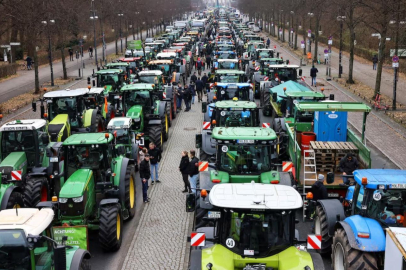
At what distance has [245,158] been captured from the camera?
14125 millimetres

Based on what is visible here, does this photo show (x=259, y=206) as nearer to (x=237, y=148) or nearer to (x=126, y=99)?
(x=237, y=148)

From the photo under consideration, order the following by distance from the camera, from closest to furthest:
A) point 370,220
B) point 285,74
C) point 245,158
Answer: point 370,220 < point 245,158 < point 285,74

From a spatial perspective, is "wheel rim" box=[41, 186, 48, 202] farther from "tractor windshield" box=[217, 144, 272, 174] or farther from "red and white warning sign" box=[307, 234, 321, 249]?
"red and white warning sign" box=[307, 234, 321, 249]

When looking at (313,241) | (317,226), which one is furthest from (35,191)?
(313,241)

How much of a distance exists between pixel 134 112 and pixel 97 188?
8.52m

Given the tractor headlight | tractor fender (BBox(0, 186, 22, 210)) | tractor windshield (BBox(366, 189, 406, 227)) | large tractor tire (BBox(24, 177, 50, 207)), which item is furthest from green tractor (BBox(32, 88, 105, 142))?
tractor windshield (BBox(366, 189, 406, 227))

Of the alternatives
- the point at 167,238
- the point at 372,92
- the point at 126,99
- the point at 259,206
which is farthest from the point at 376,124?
the point at 259,206

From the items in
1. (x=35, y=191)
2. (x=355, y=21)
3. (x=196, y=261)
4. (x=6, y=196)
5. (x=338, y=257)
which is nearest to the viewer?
(x=196, y=261)

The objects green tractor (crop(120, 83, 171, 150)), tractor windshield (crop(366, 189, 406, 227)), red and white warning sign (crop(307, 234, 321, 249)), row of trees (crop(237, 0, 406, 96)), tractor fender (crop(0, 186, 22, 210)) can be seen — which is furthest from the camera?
row of trees (crop(237, 0, 406, 96))

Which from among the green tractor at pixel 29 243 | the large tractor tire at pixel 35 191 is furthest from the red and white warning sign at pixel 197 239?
the large tractor tire at pixel 35 191

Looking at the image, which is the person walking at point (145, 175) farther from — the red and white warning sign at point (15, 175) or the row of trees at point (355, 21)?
the row of trees at point (355, 21)

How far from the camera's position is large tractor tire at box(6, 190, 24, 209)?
1395cm

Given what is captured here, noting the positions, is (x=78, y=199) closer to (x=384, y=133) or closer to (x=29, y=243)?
(x=29, y=243)

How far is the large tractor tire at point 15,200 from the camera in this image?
549 inches
